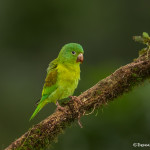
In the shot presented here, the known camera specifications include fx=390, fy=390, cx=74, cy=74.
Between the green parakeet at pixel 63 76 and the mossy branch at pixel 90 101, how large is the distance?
0.92 meters

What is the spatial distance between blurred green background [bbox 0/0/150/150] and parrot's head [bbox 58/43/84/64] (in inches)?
53.8

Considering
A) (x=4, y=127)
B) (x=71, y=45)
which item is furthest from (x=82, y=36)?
(x=71, y=45)

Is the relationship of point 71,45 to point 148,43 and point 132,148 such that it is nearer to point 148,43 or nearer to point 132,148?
point 148,43

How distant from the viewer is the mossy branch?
15.3ft

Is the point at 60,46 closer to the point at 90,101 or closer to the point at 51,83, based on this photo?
the point at 51,83

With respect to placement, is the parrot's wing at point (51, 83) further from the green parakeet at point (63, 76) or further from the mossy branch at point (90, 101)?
the mossy branch at point (90, 101)

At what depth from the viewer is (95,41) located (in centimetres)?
1073

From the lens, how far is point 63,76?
18.9 feet

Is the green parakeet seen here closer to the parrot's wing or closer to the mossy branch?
the parrot's wing

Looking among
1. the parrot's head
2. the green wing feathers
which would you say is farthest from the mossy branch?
the parrot's head

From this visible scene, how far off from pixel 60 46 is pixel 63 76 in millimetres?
4836

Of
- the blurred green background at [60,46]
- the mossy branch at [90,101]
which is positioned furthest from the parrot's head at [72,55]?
the blurred green background at [60,46]

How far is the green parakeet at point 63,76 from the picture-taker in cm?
574

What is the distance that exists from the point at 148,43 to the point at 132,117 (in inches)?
97.1
